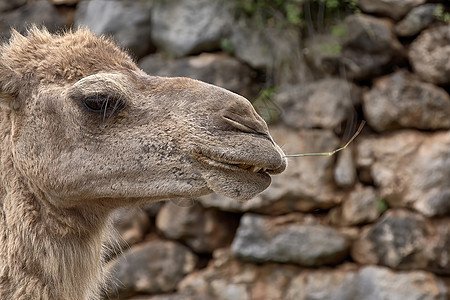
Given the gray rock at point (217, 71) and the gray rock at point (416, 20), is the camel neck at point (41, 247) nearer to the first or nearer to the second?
the gray rock at point (217, 71)

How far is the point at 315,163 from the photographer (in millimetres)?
5020

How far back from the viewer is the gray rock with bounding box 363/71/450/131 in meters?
4.81

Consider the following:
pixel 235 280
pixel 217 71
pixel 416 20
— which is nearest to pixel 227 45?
pixel 217 71

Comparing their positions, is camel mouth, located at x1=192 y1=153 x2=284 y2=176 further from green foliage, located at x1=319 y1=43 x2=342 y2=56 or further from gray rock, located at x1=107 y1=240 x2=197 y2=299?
gray rock, located at x1=107 y1=240 x2=197 y2=299

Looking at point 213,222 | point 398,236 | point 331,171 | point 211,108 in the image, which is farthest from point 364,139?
point 211,108

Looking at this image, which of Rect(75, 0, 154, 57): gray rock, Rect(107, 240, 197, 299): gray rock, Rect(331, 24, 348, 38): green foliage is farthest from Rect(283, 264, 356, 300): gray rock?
Rect(75, 0, 154, 57): gray rock

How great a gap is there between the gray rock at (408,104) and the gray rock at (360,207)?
499mm

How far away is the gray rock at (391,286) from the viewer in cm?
462

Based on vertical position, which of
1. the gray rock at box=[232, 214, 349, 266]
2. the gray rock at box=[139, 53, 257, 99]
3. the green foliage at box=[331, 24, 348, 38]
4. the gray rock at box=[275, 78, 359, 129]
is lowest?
the gray rock at box=[232, 214, 349, 266]

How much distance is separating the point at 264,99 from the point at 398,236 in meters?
1.45

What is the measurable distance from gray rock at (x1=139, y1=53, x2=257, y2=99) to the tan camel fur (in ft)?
8.70

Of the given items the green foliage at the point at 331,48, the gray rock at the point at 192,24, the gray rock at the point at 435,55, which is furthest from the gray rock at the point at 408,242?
the gray rock at the point at 192,24

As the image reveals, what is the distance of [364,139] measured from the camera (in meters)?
5.03

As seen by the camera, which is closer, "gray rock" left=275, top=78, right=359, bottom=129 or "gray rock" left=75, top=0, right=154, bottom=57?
"gray rock" left=275, top=78, right=359, bottom=129
